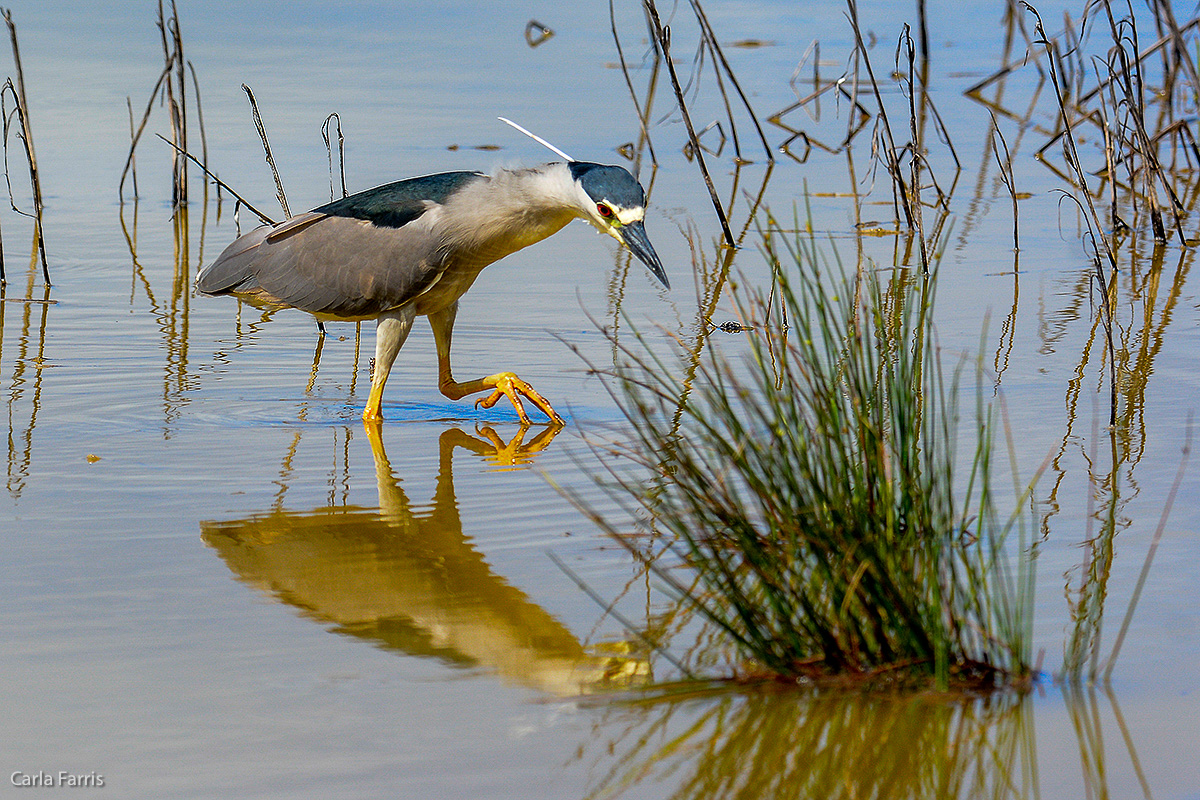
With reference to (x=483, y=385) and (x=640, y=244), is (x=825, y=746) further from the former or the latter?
(x=483, y=385)

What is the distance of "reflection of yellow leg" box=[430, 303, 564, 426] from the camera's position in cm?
536

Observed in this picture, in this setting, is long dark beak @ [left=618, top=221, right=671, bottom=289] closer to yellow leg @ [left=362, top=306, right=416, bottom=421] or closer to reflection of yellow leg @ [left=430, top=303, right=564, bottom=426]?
reflection of yellow leg @ [left=430, top=303, right=564, bottom=426]

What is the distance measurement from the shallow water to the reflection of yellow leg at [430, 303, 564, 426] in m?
0.09

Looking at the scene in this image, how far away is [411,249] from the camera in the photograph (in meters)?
5.42

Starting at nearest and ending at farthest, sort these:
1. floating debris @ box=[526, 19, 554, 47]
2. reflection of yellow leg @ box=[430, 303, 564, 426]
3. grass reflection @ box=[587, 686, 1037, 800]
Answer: grass reflection @ box=[587, 686, 1037, 800], reflection of yellow leg @ box=[430, 303, 564, 426], floating debris @ box=[526, 19, 554, 47]

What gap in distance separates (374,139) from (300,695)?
7.66 meters

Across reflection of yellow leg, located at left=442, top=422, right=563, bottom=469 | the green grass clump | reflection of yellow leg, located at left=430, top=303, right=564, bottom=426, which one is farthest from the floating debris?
the green grass clump

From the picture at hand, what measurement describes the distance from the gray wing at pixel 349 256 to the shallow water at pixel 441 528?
34 centimetres

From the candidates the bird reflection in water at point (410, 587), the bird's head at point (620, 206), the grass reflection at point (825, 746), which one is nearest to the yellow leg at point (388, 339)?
the bird reflection in water at point (410, 587)

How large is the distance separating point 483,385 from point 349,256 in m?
0.70

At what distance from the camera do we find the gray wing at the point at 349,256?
5449 mm

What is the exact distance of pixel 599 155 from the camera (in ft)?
31.9

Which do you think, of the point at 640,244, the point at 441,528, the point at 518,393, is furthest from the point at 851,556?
the point at 518,393

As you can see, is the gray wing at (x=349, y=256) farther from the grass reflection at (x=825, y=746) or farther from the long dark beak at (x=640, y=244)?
the grass reflection at (x=825, y=746)
